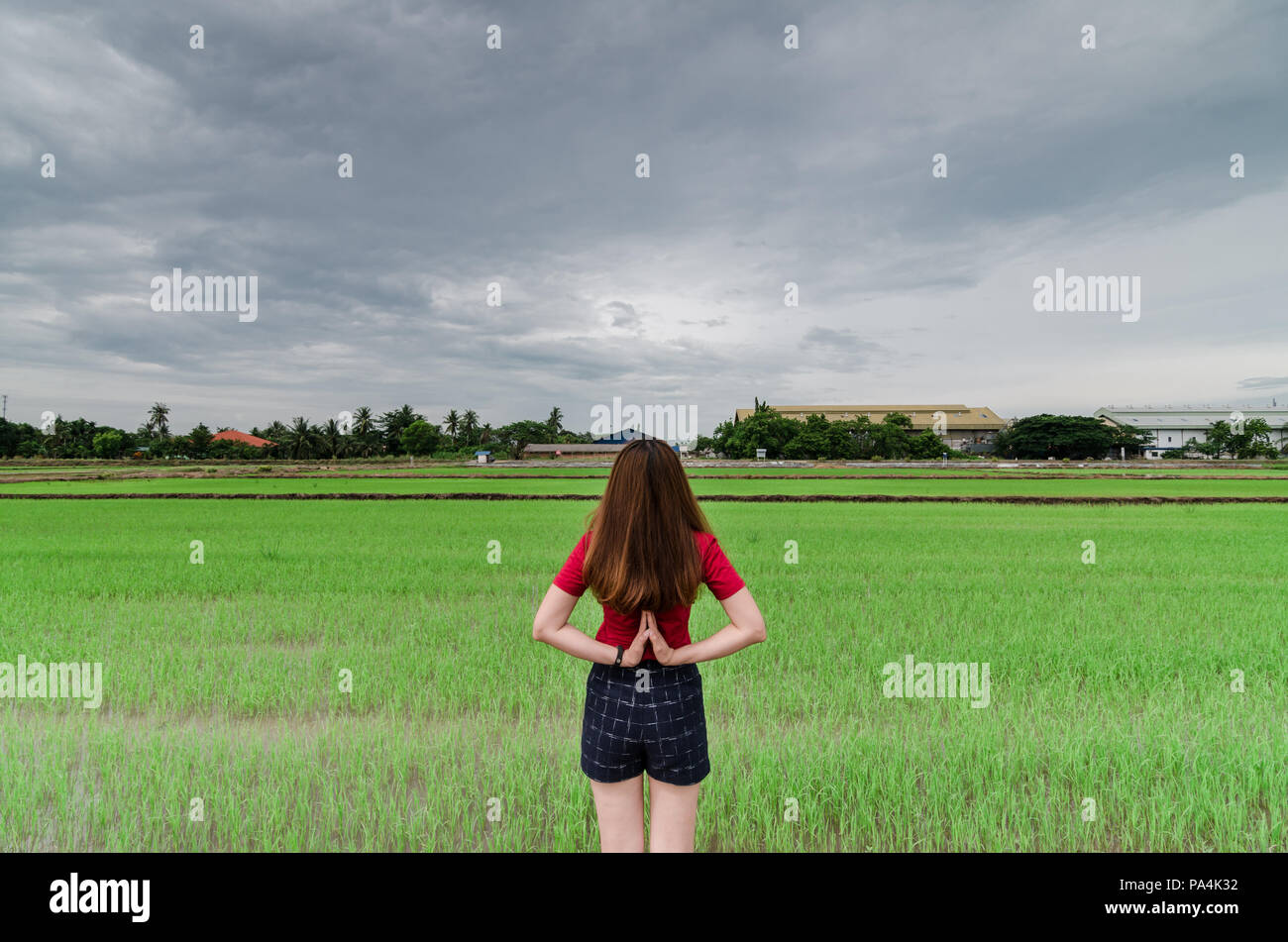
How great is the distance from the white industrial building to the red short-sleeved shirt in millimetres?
108556

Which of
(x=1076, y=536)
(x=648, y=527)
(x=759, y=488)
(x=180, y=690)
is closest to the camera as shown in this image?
(x=648, y=527)

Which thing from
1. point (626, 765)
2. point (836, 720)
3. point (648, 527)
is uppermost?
point (648, 527)

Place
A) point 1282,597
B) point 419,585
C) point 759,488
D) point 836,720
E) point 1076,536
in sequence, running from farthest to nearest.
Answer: point 759,488 < point 1076,536 < point 419,585 < point 1282,597 < point 836,720

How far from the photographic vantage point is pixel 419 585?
9.85 meters

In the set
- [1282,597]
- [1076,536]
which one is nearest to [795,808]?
[1282,597]

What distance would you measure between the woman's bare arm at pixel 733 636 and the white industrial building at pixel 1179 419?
108536mm

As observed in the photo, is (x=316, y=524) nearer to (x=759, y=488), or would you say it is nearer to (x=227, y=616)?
(x=227, y=616)

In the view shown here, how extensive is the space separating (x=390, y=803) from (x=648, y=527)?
9.36 feet

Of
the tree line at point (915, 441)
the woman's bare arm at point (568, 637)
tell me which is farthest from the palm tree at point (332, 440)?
the woman's bare arm at point (568, 637)

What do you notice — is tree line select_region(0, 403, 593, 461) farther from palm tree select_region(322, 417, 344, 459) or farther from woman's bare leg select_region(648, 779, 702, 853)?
woman's bare leg select_region(648, 779, 702, 853)

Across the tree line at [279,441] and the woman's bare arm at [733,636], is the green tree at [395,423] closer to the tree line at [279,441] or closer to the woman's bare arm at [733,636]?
the tree line at [279,441]

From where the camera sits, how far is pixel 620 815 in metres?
2.22

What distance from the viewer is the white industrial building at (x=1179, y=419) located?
92500 mm

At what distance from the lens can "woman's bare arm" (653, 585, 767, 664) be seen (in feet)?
6.89
